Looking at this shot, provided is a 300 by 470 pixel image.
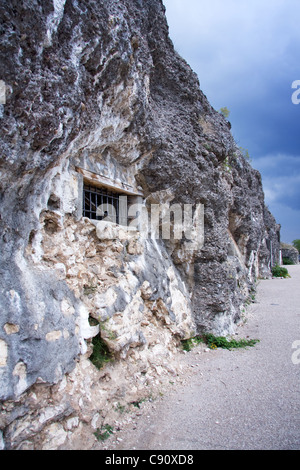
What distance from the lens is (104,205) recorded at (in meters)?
4.53

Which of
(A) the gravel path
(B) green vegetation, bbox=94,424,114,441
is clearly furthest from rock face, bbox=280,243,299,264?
(B) green vegetation, bbox=94,424,114,441

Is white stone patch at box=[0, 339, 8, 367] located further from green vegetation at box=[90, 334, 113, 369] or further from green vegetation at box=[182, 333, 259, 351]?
green vegetation at box=[182, 333, 259, 351]

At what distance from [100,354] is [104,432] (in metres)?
0.79

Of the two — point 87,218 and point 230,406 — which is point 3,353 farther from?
point 230,406

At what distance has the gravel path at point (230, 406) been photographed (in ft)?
9.14

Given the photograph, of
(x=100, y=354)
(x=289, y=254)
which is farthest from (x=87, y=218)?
(x=289, y=254)

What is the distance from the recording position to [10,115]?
220cm

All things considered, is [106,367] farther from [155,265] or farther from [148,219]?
[148,219]

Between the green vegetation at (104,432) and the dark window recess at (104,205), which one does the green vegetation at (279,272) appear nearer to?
the dark window recess at (104,205)

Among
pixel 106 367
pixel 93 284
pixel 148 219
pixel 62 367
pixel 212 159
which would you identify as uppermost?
pixel 212 159

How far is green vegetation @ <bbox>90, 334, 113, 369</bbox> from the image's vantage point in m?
3.22

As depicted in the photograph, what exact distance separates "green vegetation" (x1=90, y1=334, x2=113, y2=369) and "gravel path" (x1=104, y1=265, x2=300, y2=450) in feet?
2.51

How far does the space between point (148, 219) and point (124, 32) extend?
300 cm

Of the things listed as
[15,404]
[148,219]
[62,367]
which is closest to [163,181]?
[148,219]
